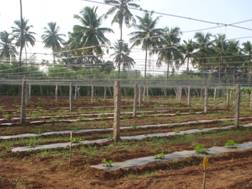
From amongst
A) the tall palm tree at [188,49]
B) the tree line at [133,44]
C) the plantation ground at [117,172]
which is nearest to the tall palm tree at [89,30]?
the tree line at [133,44]

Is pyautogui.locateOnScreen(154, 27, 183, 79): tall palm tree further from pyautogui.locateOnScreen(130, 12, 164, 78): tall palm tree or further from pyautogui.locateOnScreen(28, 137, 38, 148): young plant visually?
pyautogui.locateOnScreen(28, 137, 38, 148): young plant

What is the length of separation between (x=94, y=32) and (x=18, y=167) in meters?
38.2

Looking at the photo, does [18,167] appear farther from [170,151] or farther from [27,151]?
[170,151]

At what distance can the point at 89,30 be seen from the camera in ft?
150

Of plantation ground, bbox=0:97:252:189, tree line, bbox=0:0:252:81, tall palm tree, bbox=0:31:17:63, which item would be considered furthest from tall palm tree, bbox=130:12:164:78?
plantation ground, bbox=0:97:252:189

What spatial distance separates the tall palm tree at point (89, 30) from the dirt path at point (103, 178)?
37.3 meters

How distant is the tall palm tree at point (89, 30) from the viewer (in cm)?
4581

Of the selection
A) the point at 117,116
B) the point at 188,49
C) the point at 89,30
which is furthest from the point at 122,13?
the point at 117,116

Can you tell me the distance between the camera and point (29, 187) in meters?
6.97

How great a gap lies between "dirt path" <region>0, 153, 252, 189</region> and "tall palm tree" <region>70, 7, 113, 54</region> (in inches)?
1467

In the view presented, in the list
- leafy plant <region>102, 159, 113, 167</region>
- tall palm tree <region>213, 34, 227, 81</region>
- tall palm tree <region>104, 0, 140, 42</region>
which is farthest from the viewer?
tall palm tree <region>213, 34, 227, 81</region>

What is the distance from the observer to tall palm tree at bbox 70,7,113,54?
45.8 m

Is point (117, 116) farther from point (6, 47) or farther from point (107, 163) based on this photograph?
point (6, 47)

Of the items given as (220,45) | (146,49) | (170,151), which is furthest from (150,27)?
(170,151)
